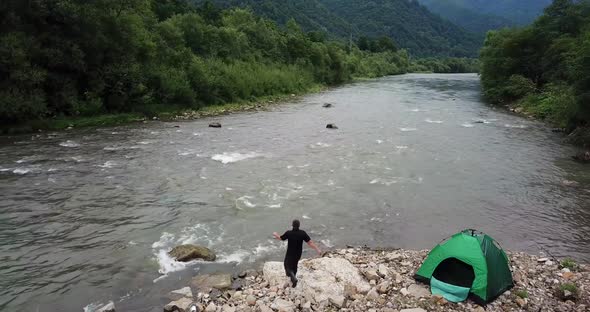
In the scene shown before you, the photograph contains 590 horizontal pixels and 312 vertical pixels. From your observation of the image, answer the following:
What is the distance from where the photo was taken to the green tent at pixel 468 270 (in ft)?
35.7

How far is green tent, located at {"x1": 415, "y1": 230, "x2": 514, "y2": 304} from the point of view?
10.9m

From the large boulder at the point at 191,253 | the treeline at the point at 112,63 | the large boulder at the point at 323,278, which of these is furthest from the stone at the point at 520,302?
the treeline at the point at 112,63

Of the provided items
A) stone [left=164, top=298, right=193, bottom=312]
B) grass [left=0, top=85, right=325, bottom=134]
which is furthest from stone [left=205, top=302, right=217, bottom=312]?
grass [left=0, top=85, right=325, bottom=134]

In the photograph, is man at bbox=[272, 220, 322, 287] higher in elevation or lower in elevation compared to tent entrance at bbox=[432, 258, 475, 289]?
higher

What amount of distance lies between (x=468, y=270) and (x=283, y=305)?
5044mm

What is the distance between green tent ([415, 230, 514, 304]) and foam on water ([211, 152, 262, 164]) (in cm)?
1579

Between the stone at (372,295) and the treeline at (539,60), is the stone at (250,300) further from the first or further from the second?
the treeline at (539,60)

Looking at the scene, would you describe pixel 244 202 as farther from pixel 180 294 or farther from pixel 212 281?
pixel 180 294

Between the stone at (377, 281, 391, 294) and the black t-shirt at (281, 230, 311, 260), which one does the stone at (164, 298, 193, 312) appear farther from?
the stone at (377, 281, 391, 294)

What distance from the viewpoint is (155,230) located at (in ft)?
51.1

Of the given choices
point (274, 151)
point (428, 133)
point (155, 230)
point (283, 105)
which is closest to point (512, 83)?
point (428, 133)

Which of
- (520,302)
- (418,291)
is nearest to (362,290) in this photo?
(418,291)

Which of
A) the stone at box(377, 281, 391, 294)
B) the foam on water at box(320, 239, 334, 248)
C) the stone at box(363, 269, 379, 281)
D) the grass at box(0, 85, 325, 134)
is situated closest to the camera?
the stone at box(377, 281, 391, 294)

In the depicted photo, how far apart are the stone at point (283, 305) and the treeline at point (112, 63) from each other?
28.5 meters
